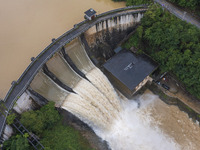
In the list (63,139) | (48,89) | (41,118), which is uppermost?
(48,89)

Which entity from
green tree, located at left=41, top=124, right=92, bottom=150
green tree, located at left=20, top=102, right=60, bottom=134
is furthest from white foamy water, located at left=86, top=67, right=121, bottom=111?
green tree, located at left=20, top=102, right=60, bottom=134

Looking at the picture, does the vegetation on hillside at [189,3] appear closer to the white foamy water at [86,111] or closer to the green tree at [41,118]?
the white foamy water at [86,111]

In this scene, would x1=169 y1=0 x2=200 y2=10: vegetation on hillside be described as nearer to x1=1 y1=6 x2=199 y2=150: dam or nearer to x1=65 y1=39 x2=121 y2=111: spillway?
x1=1 y1=6 x2=199 y2=150: dam

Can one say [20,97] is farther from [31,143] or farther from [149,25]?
[149,25]

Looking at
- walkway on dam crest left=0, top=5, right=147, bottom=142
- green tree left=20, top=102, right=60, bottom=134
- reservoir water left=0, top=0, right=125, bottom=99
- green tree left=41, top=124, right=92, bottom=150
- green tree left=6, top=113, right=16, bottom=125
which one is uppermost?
reservoir water left=0, top=0, right=125, bottom=99

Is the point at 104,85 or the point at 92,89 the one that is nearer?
the point at 92,89

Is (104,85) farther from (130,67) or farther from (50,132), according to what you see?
(50,132)

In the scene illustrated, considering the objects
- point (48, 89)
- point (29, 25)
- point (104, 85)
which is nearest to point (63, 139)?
point (48, 89)

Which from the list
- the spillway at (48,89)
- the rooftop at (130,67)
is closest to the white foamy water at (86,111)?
the spillway at (48,89)

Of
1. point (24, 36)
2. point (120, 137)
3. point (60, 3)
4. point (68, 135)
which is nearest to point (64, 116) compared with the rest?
point (68, 135)
